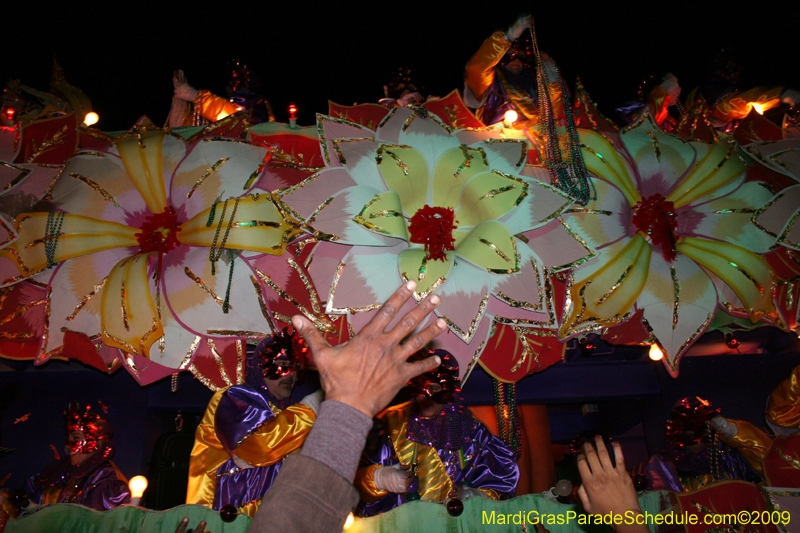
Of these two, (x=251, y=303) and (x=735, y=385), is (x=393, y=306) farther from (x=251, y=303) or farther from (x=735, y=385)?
(x=735, y=385)

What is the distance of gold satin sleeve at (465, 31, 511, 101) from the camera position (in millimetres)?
1806

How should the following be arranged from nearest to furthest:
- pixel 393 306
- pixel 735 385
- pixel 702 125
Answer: pixel 393 306
pixel 702 125
pixel 735 385

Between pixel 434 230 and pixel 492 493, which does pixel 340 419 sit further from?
pixel 492 493

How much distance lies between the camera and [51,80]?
1821mm

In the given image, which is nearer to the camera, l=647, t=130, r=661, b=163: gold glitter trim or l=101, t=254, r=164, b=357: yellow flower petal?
l=101, t=254, r=164, b=357: yellow flower petal

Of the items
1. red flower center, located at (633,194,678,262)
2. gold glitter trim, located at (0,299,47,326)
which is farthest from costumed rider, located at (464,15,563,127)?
gold glitter trim, located at (0,299,47,326)

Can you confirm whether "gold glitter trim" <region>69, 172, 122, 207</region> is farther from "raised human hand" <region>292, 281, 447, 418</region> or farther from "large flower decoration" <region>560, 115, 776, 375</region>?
"large flower decoration" <region>560, 115, 776, 375</region>

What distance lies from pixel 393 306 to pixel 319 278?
883 mm

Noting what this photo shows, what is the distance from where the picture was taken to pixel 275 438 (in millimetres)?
1423

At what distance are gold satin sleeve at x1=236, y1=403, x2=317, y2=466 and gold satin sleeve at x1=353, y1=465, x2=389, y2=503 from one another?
31 centimetres

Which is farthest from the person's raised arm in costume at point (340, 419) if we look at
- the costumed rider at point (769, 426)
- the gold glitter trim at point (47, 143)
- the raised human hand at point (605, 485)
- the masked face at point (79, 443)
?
the costumed rider at point (769, 426)

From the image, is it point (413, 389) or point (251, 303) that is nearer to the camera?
point (251, 303)

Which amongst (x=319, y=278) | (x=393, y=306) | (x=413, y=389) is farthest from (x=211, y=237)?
(x=393, y=306)

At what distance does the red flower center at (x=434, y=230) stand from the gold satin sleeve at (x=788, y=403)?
4.89 ft
